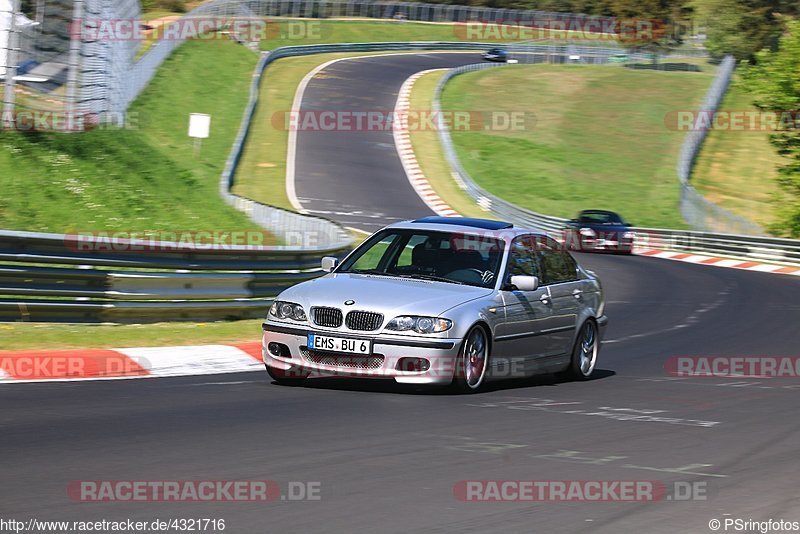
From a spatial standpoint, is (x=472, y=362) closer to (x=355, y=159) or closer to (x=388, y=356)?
(x=388, y=356)

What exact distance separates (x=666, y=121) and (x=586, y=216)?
101ft

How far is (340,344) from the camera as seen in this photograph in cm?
995

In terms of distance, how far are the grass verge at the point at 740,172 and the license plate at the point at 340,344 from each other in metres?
38.7

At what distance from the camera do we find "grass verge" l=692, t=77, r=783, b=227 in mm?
50250

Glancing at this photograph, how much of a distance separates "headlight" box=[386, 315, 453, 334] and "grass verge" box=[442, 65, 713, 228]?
36.9 meters

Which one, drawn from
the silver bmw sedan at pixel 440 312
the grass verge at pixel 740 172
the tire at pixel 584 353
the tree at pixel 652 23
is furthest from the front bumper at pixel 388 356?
the tree at pixel 652 23

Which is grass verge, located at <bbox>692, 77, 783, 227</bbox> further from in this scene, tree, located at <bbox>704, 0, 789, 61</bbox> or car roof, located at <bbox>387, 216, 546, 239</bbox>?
car roof, located at <bbox>387, 216, 546, 239</bbox>

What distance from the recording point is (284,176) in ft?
148

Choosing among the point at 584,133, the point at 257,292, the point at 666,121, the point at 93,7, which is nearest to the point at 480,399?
the point at 257,292

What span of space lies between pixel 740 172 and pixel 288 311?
48184 millimetres

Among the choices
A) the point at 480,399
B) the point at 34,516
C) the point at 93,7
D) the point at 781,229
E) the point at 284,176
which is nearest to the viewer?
the point at 34,516

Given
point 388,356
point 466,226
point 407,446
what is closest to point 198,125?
point 466,226

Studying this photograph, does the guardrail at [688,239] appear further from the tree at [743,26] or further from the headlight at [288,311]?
the tree at [743,26]

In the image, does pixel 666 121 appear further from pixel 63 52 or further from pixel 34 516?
pixel 34 516
